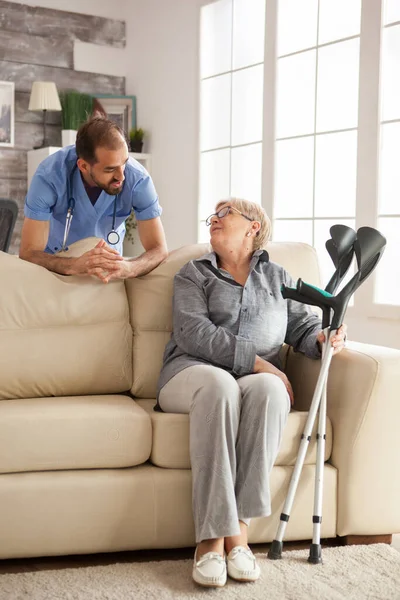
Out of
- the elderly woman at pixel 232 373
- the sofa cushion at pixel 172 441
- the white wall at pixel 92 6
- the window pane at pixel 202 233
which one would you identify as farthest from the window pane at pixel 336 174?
the white wall at pixel 92 6

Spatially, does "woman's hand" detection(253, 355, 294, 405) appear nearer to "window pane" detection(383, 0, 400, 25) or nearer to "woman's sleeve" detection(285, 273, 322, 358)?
"woman's sleeve" detection(285, 273, 322, 358)

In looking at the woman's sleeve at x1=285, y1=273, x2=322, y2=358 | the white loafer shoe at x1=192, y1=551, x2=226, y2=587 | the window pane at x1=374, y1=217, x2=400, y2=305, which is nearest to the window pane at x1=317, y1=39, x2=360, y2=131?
the window pane at x1=374, y1=217, x2=400, y2=305

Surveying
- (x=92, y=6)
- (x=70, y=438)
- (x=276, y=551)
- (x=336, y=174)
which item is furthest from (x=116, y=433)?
(x=92, y=6)

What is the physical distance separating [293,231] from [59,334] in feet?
8.45

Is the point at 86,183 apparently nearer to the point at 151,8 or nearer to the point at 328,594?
the point at 328,594

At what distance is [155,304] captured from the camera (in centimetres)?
279

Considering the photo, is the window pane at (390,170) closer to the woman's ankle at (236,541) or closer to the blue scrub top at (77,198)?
the blue scrub top at (77,198)

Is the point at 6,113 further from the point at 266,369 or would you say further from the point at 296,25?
the point at 266,369

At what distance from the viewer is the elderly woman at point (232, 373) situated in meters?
2.14

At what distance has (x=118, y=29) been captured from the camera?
652 centimetres

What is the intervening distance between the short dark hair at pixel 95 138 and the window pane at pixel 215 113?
2.69 meters

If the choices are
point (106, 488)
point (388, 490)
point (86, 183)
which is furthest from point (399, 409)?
point (86, 183)

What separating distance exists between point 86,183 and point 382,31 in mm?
2029

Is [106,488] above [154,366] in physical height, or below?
below
